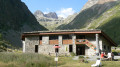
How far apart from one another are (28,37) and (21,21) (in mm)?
109276

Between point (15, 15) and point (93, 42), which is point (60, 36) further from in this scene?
point (15, 15)

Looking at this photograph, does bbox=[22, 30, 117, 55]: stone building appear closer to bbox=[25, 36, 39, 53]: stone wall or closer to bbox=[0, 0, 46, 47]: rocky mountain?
bbox=[25, 36, 39, 53]: stone wall

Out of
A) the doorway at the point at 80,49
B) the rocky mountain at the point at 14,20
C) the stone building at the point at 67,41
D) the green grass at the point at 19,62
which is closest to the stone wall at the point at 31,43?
the stone building at the point at 67,41

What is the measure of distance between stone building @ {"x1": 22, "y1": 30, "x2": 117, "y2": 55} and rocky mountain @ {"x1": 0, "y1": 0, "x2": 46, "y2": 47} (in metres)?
65.7

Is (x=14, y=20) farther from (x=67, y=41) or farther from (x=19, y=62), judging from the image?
(x=19, y=62)

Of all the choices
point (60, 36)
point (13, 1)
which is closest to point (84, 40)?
point (60, 36)

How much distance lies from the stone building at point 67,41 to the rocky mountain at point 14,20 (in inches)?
2585

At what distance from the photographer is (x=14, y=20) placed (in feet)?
448

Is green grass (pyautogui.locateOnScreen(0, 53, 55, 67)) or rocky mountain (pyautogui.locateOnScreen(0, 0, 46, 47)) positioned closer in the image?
green grass (pyautogui.locateOnScreen(0, 53, 55, 67))

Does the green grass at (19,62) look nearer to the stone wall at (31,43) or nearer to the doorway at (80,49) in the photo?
the stone wall at (31,43)

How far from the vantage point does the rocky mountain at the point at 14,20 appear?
112938 millimetres

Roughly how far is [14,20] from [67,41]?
10744cm

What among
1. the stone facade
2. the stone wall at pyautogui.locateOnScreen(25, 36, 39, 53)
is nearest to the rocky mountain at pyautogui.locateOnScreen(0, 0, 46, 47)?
the stone wall at pyautogui.locateOnScreen(25, 36, 39, 53)

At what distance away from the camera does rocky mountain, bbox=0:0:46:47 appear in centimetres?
11294
